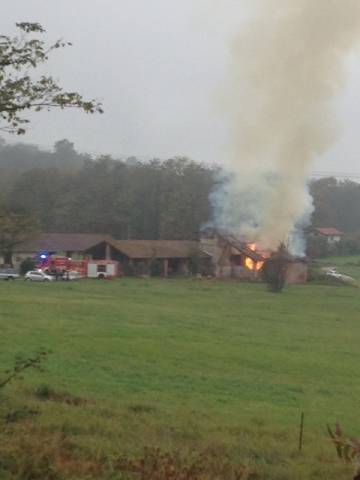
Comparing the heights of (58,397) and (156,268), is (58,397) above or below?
below

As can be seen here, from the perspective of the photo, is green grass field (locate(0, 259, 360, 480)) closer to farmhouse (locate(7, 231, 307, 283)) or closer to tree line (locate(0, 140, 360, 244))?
farmhouse (locate(7, 231, 307, 283))

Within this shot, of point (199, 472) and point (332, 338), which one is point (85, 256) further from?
point (199, 472)

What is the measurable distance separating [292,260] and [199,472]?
197 feet

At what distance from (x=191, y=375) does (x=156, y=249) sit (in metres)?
53.8

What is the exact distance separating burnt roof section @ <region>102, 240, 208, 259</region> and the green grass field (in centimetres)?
2901

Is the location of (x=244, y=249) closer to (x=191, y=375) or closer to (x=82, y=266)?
(x=82, y=266)

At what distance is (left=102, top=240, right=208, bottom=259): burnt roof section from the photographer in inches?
2793

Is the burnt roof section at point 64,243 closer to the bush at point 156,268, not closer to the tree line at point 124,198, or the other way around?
the bush at point 156,268

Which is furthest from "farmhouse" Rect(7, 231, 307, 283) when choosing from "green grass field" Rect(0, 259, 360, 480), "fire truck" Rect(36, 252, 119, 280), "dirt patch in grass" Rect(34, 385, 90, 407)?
"dirt patch in grass" Rect(34, 385, 90, 407)

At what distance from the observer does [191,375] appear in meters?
18.0

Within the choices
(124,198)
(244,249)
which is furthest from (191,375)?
(124,198)

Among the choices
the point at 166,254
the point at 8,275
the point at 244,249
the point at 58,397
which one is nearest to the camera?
the point at 58,397

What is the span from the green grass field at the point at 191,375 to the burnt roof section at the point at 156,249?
95.2 ft

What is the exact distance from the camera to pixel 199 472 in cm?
699
